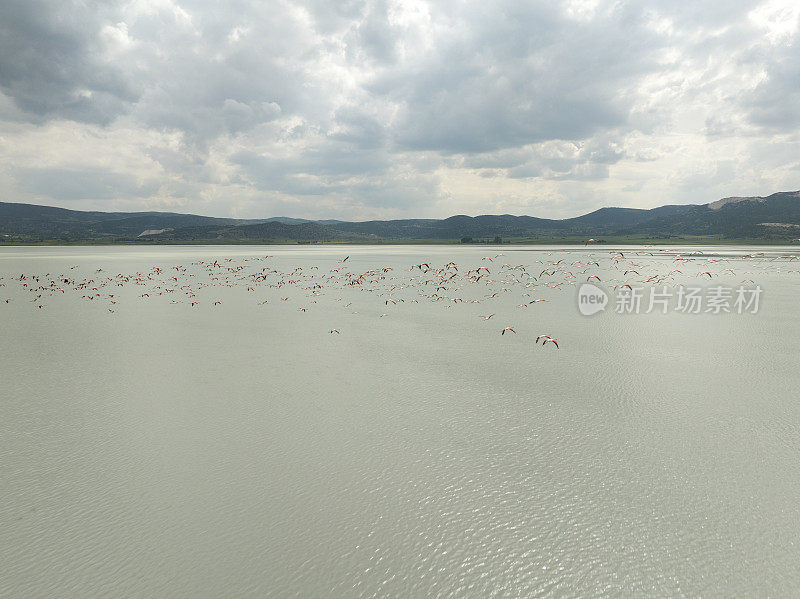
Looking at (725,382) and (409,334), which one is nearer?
(725,382)

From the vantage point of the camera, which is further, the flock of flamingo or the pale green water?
the flock of flamingo

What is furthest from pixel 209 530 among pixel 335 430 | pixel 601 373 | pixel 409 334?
pixel 409 334

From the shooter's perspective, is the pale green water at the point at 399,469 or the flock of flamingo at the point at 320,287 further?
the flock of flamingo at the point at 320,287

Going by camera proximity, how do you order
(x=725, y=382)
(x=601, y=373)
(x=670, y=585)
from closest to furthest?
(x=670, y=585) < (x=725, y=382) < (x=601, y=373)

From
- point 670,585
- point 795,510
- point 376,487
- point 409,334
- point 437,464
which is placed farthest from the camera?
point 409,334

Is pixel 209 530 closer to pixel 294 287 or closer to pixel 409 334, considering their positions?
pixel 409 334

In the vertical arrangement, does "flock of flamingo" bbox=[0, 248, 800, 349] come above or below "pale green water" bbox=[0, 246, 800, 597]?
above

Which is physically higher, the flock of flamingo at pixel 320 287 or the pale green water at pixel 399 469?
the flock of flamingo at pixel 320 287

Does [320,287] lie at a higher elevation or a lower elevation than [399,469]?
higher
